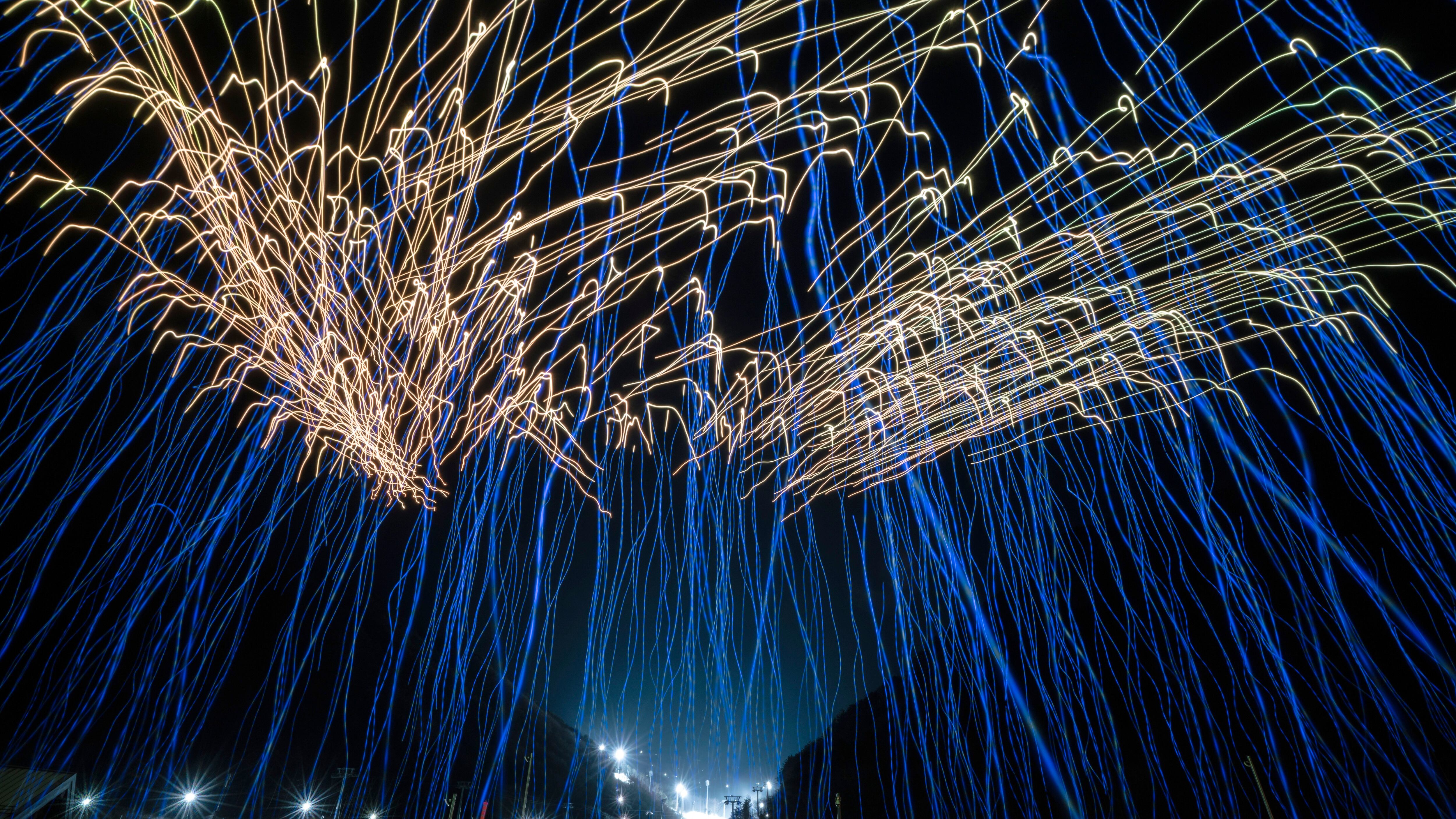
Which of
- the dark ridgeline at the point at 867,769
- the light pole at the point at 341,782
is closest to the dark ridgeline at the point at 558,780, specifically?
the light pole at the point at 341,782

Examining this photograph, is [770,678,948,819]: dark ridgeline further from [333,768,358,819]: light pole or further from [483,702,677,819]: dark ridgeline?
[333,768,358,819]: light pole

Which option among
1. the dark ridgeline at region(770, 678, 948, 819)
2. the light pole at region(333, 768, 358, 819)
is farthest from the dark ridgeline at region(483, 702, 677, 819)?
the dark ridgeline at region(770, 678, 948, 819)

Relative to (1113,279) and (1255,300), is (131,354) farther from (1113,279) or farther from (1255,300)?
(1255,300)

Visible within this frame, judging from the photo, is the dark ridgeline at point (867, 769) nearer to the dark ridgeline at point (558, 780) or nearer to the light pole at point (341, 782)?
the dark ridgeline at point (558, 780)

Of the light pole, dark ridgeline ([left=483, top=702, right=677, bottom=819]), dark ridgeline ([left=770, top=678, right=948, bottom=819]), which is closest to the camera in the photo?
the light pole

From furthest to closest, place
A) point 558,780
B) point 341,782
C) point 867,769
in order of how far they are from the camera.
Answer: point 558,780
point 341,782
point 867,769

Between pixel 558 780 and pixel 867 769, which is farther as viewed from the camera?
A: pixel 558 780

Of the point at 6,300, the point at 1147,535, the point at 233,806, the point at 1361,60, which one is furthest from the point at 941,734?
the point at 6,300

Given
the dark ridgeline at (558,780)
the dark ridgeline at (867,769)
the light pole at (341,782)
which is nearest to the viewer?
the light pole at (341,782)

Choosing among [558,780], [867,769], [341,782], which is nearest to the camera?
[867,769]

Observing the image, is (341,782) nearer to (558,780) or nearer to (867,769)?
(867,769)

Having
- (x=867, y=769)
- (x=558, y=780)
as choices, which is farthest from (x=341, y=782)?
(x=558, y=780)

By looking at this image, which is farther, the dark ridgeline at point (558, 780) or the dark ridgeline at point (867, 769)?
the dark ridgeline at point (558, 780)

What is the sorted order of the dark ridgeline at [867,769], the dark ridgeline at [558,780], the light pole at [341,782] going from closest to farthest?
1. the light pole at [341,782]
2. the dark ridgeline at [867,769]
3. the dark ridgeline at [558,780]
